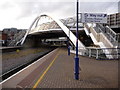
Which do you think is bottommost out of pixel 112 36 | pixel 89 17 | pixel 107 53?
pixel 107 53

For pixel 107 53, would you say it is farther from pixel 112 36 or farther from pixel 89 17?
pixel 89 17

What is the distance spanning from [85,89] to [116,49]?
42.9 ft

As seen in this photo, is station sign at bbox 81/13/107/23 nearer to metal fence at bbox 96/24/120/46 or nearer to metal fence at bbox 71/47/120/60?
metal fence at bbox 71/47/120/60

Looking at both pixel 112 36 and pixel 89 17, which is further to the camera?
pixel 112 36

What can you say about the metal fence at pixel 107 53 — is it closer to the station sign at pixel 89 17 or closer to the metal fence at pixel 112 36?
the metal fence at pixel 112 36

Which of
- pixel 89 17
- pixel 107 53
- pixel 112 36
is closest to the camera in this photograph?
pixel 89 17

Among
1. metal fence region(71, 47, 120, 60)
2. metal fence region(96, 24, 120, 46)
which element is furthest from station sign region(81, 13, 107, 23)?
metal fence region(96, 24, 120, 46)

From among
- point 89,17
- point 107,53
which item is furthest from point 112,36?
point 89,17

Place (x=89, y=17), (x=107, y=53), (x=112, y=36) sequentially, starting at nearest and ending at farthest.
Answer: (x=89, y=17), (x=107, y=53), (x=112, y=36)

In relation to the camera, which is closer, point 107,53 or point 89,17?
point 89,17

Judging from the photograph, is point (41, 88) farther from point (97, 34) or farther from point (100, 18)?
point (97, 34)

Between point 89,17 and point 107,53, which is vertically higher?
point 89,17

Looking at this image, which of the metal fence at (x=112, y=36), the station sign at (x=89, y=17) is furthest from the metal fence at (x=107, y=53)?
the station sign at (x=89, y=17)

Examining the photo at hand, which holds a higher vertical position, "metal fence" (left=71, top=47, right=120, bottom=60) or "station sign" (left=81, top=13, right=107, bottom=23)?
"station sign" (left=81, top=13, right=107, bottom=23)
